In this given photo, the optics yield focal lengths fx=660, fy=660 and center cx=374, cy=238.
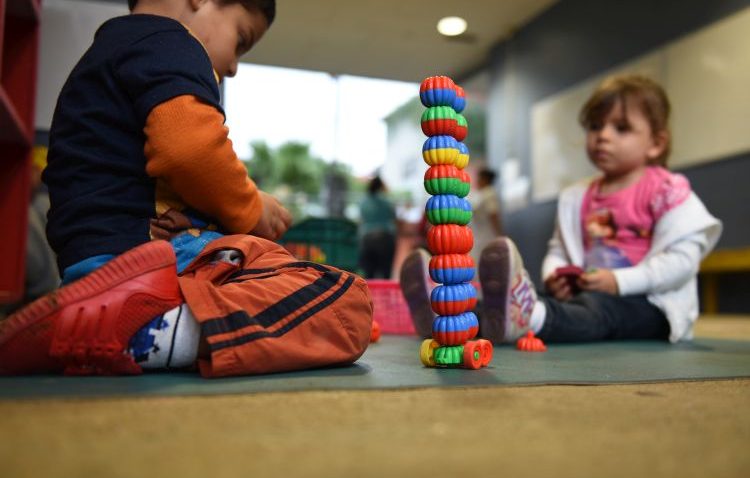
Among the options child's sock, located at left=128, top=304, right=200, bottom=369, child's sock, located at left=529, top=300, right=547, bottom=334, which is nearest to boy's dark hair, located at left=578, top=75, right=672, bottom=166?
child's sock, located at left=529, top=300, right=547, bottom=334

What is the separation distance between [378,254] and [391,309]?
2.65 m

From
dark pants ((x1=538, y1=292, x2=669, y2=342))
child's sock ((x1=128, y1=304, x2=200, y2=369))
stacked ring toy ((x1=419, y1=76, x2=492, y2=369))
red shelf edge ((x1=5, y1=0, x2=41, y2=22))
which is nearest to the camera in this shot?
child's sock ((x1=128, y1=304, x2=200, y2=369))

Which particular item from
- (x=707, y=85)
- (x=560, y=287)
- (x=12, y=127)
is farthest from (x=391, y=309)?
(x=707, y=85)

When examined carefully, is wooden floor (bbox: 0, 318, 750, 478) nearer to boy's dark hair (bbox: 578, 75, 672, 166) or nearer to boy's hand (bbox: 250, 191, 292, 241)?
boy's hand (bbox: 250, 191, 292, 241)

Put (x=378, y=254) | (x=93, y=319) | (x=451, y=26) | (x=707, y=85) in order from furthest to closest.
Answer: (x=451, y=26), (x=378, y=254), (x=707, y=85), (x=93, y=319)

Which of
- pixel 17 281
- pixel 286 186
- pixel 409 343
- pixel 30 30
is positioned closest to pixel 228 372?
pixel 409 343

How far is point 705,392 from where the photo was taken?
2.51 ft

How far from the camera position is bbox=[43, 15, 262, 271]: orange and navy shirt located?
87 centimetres

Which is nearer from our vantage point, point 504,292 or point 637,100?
point 504,292

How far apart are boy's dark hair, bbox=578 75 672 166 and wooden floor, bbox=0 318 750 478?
4.45ft

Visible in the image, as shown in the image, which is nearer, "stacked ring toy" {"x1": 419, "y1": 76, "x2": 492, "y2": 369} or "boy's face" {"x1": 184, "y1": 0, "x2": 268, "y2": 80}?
"stacked ring toy" {"x1": 419, "y1": 76, "x2": 492, "y2": 369}

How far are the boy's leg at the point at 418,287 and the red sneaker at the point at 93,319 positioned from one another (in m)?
0.66

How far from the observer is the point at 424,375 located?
0.87 m

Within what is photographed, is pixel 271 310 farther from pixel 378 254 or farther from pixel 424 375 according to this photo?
pixel 378 254
